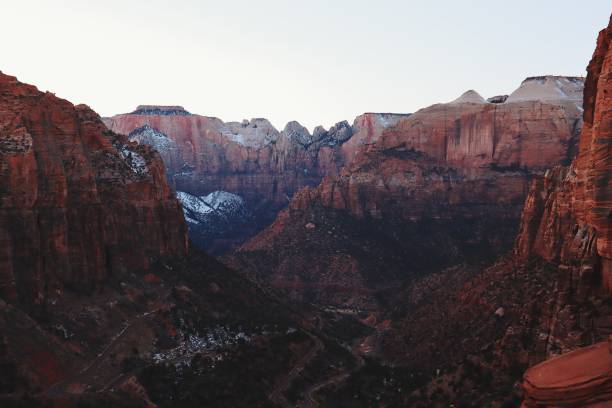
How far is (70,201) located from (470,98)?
10554 centimetres

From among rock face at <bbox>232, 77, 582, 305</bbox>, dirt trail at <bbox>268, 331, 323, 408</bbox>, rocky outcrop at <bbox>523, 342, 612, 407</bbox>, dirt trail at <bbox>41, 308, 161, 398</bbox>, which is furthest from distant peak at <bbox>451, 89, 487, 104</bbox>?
rocky outcrop at <bbox>523, 342, 612, 407</bbox>

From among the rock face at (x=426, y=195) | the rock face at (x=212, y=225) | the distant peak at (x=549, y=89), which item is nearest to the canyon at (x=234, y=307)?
the rock face at (x=426, y=195)

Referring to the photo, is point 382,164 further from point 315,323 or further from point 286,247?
point 315,323

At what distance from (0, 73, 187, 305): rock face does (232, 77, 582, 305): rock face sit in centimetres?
4504

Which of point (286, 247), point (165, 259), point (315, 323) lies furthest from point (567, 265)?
point (286, 247)

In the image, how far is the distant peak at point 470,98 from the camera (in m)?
142

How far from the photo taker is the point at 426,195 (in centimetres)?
12400

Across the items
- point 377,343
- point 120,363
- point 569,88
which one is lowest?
point 377,343

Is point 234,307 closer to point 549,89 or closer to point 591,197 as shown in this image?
point 591,197

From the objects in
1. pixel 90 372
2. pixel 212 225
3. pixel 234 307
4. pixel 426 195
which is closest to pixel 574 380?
pixel 90 372

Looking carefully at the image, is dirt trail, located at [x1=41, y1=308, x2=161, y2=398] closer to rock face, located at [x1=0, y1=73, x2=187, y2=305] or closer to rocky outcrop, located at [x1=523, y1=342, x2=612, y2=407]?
rock face, located at [x1=0, y1=73, x2=187, y2=305]

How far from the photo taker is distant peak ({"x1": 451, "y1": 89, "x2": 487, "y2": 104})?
142m

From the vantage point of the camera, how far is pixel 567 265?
34.9 m

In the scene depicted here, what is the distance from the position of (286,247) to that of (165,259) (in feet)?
168
